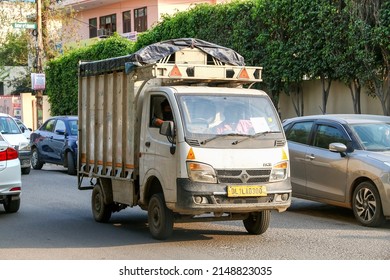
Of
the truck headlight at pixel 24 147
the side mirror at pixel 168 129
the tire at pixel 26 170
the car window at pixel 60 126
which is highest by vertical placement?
the side mirror at pixel 168 129

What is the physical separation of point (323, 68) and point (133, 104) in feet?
35.8

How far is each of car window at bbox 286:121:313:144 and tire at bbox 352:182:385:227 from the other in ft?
5.94

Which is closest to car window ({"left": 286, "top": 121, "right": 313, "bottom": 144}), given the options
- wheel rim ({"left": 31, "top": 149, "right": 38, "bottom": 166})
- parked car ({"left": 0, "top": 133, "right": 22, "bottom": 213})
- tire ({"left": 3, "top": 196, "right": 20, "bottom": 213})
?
parked car ({"left": 0, "top": 133, "right": 22, "bottom": 213})

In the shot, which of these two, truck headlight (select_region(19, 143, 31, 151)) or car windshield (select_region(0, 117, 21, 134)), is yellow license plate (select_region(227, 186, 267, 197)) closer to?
truck headlight (select_region(19, 143, 31, 151))

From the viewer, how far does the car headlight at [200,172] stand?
9.88 meters

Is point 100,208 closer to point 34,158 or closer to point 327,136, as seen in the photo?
point 327,136

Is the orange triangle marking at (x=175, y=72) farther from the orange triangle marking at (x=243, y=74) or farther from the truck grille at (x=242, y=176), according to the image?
the truck grille at (x=242, y=176)

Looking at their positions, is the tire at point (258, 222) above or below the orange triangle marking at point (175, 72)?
below

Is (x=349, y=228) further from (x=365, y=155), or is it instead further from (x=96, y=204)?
(x=96, y=204)

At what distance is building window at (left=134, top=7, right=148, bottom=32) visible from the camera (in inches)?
1818

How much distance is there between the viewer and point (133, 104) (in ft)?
36.6

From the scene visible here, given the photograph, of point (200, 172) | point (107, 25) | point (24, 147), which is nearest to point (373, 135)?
point (200, 172)

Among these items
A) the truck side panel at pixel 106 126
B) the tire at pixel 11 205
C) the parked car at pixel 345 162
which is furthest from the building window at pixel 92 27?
the truck side panel at pixel 106 126

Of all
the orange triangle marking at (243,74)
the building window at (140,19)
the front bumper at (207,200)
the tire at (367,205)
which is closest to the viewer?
the front bumper at (207,200)
